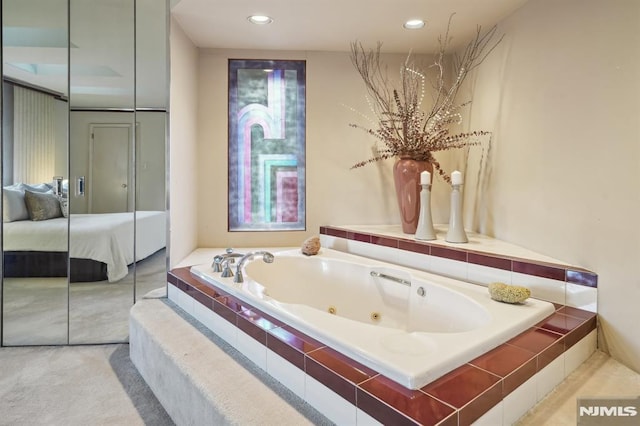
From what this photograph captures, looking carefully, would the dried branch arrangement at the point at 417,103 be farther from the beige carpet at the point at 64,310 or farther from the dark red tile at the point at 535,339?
the beige carpet at the point at 64,310

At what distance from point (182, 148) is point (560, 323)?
8.08ft

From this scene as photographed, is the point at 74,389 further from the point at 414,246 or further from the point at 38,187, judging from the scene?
the point at 414,246

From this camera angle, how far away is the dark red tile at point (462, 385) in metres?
0.87

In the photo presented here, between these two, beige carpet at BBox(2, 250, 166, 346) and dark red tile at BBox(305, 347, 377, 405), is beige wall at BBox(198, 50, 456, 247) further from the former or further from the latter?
dark red tile at BBox(305, 347, 377, 405)

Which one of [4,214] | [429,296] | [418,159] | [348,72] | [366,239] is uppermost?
[348,72]

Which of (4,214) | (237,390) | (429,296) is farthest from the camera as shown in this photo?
(4,214)

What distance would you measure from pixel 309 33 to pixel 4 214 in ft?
7.89

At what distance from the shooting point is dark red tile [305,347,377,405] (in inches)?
37.5

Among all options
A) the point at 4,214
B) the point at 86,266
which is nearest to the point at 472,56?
the point at 86,266

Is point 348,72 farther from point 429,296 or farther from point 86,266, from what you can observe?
point 86,266

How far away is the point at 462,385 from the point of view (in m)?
0.93

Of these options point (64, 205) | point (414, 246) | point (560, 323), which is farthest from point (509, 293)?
point (64, 205)

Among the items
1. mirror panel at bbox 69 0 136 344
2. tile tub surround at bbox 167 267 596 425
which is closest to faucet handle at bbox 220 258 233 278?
tile tub surround at bbox 167 267 596 425

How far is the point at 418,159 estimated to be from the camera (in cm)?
257
